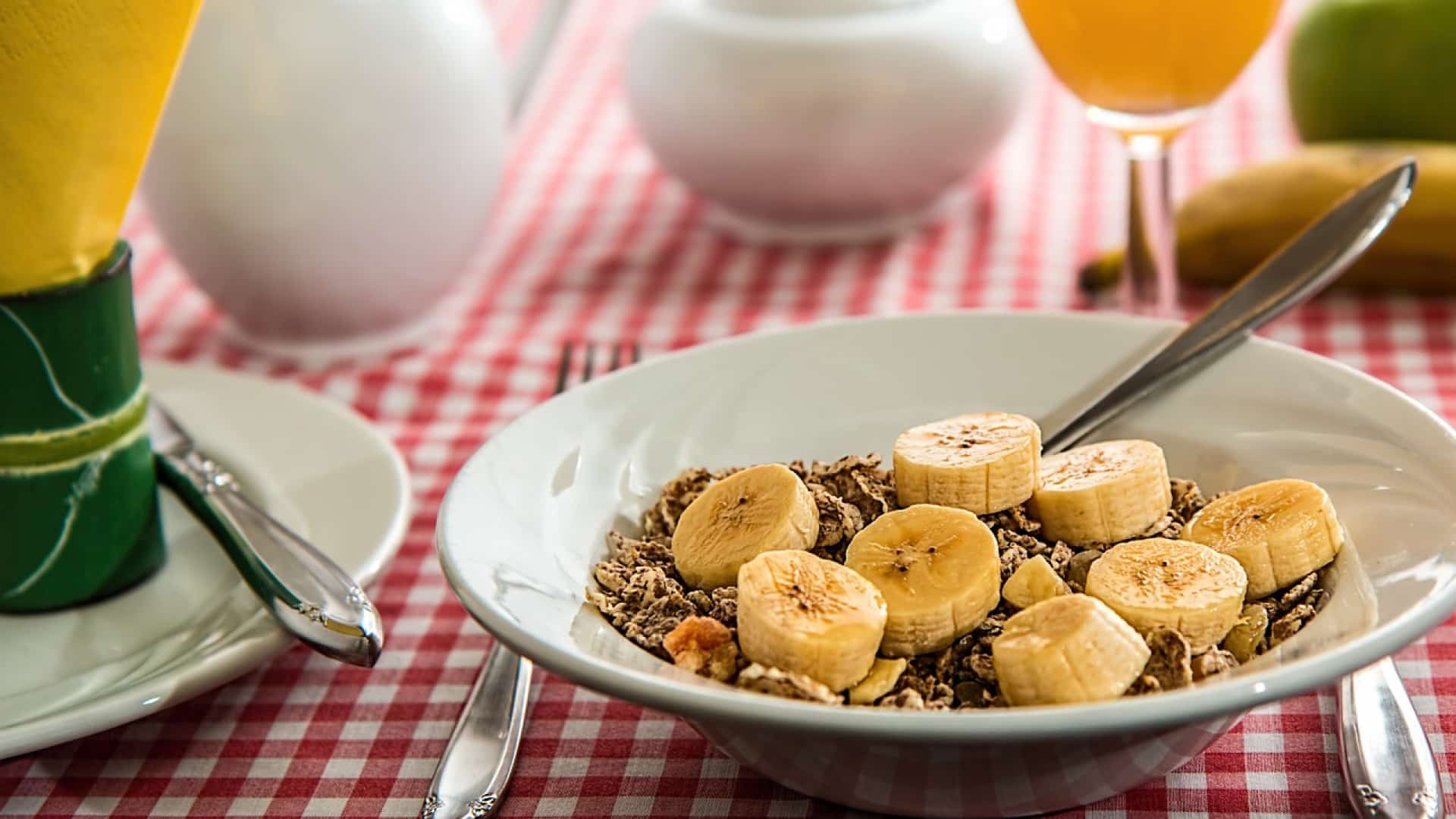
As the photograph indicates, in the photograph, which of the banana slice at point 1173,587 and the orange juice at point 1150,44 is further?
the orange juice at point 1150,44

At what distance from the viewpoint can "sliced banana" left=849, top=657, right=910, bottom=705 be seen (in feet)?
1.51

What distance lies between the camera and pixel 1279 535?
51cm

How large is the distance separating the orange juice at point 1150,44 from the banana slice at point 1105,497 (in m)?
0.29

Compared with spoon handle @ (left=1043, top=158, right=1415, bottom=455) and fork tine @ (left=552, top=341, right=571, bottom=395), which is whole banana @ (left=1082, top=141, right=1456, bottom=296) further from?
fork tine @ (left=552, top=341, right=571, bottom=395)

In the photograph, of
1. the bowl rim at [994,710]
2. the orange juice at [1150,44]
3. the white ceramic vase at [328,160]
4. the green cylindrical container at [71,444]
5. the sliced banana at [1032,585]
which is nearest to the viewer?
the bowl rim at [994,710]

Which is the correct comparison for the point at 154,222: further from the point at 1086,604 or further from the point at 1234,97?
the point at 1234,97

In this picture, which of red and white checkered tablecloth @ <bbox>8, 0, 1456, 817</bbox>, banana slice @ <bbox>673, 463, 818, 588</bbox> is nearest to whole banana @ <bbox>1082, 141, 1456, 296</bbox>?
red and white checkered tablecloth @ <bbox>8, 0, 1456, 817</bbox>

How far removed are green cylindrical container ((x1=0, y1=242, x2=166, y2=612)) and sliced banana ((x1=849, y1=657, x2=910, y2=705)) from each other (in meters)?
0.38

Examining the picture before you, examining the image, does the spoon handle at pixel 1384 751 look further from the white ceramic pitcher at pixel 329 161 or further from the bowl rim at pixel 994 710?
the white ceramic pitcher at pixel 329 161

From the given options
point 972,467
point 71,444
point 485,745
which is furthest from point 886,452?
point 71,444

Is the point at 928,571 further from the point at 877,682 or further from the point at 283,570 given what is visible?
the point at 283,570

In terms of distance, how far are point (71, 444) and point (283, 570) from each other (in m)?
0.13

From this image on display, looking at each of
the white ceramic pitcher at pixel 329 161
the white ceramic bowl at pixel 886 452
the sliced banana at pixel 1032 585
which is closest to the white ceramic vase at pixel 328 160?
the white ceramic pitcher at pixel 329 161

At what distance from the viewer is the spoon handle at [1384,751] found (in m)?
0.48
